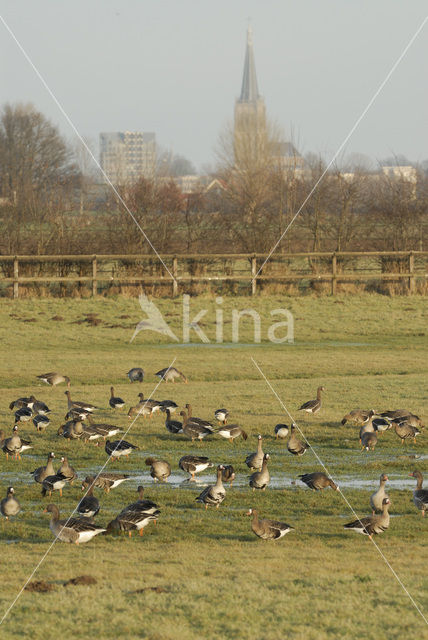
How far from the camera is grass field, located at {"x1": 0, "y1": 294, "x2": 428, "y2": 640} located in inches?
340

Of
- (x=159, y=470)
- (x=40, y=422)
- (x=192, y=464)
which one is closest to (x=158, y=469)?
(x=159, y=470)

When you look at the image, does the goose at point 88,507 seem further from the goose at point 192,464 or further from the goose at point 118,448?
the goose at point 118,448

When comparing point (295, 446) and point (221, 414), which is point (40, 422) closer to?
point (221, 414)

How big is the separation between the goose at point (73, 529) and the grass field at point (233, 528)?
0.50 ft

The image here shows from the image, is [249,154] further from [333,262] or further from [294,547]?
[294,547]

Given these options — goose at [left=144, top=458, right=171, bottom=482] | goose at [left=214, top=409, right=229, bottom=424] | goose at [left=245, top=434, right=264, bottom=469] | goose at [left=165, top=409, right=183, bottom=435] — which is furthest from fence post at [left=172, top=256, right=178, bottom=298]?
goose at [left=144, top=458, right=171, bottom=482]

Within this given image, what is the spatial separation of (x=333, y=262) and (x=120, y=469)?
3304 centimetres

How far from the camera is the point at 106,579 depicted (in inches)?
389

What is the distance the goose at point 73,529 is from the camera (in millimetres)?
11680

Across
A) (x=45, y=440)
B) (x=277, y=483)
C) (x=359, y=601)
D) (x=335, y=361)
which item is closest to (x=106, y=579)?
(x=359, y=601)

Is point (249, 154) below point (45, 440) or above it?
above

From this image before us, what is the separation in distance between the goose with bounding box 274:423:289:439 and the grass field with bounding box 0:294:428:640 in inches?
16.6

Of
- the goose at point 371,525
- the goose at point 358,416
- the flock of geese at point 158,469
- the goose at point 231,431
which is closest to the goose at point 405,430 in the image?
the flock of geese at point 158,469

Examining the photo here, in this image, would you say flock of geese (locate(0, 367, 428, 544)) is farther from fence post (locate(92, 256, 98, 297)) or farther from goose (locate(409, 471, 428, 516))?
fence post (locate(92, 256, 98, 297))
